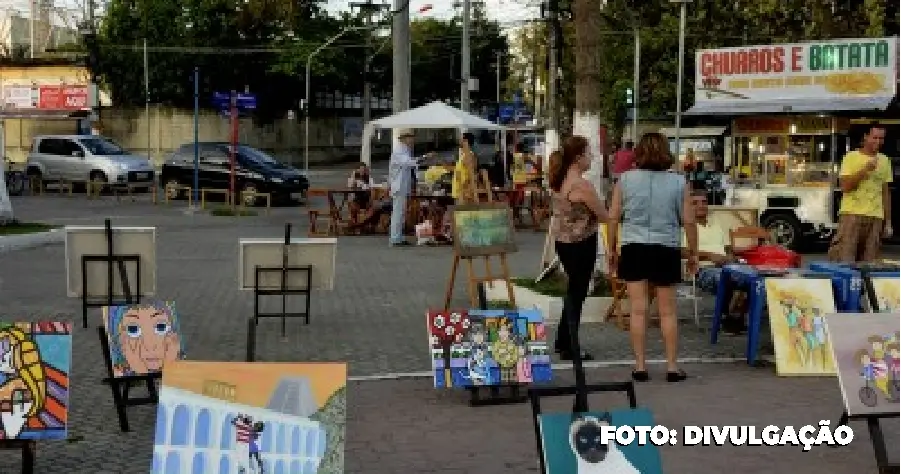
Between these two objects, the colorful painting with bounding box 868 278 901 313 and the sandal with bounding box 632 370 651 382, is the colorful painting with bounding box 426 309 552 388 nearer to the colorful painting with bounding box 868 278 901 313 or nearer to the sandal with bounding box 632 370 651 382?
the sandal with bounding box 632 370 651 382

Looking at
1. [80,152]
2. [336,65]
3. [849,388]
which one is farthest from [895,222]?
[336,65]

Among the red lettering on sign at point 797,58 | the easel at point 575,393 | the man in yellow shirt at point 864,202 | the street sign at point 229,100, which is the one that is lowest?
the easel at point 575,393

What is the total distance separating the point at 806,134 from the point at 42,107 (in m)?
37.3

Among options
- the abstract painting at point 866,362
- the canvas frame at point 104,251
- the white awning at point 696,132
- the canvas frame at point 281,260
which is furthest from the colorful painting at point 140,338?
the white awning at point 696,132

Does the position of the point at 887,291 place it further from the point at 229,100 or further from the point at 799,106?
the point at 229,100

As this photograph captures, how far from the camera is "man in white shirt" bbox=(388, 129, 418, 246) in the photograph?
1938cm

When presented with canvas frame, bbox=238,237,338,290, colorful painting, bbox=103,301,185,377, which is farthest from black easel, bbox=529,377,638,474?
canvas frame, bbox=238,237,338,290

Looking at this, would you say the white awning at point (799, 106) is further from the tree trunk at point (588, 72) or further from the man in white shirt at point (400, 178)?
the tree trunk at point (588, 72)

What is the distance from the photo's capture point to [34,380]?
5.84 meters

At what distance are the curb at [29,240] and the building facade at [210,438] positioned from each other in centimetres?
1477

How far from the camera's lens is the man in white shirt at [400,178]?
19.4 metres

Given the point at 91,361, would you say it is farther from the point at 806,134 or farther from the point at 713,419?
the point at 806,134

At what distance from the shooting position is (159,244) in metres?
20.2

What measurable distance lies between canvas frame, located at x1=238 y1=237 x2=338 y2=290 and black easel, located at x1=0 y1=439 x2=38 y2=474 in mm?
4944
